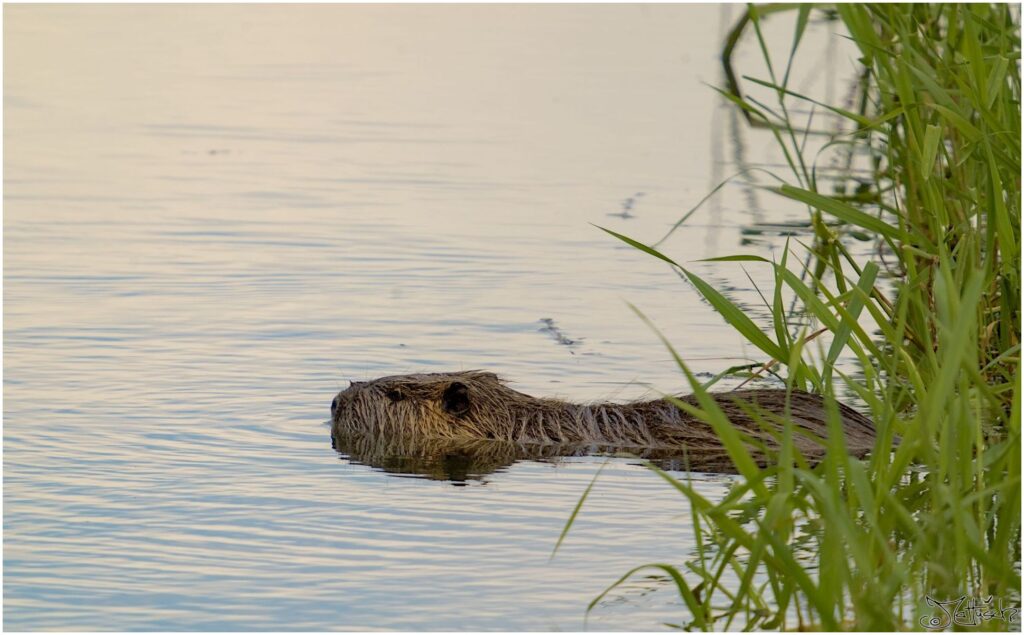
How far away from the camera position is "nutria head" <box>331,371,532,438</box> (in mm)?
5824

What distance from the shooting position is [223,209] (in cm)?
931

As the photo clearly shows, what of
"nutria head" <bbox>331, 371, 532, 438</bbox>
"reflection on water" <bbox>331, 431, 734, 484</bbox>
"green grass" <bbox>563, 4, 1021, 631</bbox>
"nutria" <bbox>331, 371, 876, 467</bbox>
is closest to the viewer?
"green grass" <bbox>563, 4, 1021, 631</bbox>

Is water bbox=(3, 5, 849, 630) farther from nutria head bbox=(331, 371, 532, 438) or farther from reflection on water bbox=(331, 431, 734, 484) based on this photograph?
nutria head bbox=(331, 371, 532, 438)

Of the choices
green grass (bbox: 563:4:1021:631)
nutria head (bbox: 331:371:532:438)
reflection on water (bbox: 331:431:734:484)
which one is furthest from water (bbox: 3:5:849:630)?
green grass (bbox: 563:4:1021:631)

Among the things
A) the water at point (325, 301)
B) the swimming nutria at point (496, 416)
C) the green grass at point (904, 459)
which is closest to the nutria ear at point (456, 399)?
the swimming nutria at point (496, 416)

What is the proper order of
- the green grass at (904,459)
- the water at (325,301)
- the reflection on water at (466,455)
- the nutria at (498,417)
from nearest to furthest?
the green grass at (904,459)
the water at (325,301)
the reflection on water at (466,455)
the nutria at (498,417)

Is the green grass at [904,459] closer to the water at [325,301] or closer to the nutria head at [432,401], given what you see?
the water at [325,301]

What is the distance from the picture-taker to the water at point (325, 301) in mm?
4242

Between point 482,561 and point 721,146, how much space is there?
7.34 meters

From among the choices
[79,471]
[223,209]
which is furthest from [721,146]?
[79,471]

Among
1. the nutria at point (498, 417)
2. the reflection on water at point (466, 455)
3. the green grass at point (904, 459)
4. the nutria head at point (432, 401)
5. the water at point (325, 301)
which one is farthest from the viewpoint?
the nutria head at point (432, 401)

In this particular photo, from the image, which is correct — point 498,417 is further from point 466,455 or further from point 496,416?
point 466,455

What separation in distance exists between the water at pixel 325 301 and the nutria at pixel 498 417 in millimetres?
204

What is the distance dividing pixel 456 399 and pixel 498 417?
0.15m
